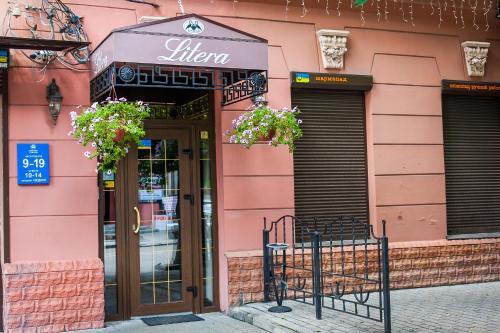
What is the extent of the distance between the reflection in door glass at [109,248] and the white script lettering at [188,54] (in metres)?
2.10

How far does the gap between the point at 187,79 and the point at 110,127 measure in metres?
1.21

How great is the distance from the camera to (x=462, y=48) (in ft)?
32.7

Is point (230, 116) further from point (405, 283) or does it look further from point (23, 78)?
point (405, 283)

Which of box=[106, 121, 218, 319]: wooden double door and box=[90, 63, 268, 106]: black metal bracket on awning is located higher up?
box=[90, 63, 268, 106]: black metal bracket on awning

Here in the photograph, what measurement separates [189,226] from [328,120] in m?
2.61

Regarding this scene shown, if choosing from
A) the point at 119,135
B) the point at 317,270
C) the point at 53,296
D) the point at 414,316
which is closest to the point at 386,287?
the point at 317,270

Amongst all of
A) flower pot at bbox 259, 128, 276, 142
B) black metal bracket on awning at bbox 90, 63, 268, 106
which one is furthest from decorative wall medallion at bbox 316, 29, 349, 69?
flower pot at bbox 259, 128, 276, 142

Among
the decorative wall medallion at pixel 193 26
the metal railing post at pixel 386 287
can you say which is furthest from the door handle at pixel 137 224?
the metal railing post at pixel 386 287

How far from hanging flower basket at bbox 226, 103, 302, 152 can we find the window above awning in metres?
0.79

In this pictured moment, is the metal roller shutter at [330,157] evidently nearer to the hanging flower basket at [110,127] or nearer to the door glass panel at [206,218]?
the door glass panel at [206,218]

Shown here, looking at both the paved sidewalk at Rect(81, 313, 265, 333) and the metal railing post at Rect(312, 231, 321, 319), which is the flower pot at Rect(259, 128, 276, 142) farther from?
the paved sidewalk at Rect(81, 313, 265, 333)

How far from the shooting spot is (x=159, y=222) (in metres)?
8.38

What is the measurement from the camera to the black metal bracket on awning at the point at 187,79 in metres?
6.74

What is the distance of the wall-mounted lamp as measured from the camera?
7.48 meters
